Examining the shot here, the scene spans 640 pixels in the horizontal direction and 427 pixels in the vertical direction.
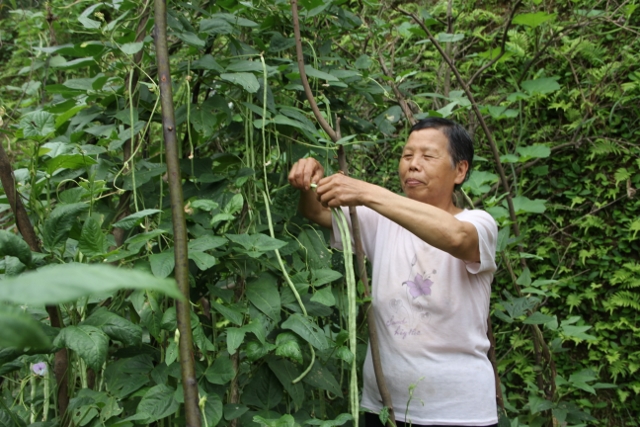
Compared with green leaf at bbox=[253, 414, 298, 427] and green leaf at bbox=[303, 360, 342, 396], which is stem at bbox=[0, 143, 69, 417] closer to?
green leaf at bbox=[253, 414, 298, 427]

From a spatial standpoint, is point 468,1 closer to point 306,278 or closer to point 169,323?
point 306,278

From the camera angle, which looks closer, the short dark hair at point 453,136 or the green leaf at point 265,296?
the green leaf at point 265,296

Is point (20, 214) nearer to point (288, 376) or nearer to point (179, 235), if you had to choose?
point (179, 235)

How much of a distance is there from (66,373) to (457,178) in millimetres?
1209

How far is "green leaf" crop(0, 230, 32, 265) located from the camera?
0.94m

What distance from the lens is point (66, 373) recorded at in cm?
124

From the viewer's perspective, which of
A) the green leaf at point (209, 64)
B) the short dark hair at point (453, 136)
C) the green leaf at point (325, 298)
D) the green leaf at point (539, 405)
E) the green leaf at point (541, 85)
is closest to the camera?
the green leaf at point (325, 298)

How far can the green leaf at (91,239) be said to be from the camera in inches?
42.7

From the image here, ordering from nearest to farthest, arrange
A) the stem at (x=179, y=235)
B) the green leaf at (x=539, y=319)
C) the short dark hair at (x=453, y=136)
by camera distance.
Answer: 1. the stem at (x=179, y=235)
2. the short dark hair at (x=453, y=136)
3. the green leaf at (x=539, y=319)

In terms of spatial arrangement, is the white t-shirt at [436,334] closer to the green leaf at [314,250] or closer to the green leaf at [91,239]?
the green leaf at [314,250]

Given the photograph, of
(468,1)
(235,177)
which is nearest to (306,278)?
(235,177)

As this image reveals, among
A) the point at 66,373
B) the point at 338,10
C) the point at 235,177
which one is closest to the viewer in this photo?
the point at 66,373

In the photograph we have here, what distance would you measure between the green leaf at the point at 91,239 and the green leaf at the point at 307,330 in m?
0.38

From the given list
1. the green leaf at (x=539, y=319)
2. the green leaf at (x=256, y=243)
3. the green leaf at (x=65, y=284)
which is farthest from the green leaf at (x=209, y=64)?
the green leaf at (x=539, y=319)
